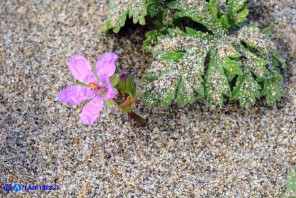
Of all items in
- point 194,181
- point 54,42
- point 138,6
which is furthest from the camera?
point 54,42

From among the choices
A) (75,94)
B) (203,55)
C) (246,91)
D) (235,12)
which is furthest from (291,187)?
(75,94)

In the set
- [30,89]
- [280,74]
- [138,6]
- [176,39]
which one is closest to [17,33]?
[30,89]

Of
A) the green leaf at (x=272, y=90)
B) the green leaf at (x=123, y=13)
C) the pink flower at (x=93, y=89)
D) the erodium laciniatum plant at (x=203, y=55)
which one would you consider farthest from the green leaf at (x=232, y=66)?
the pink flower at (x=93, y=89)

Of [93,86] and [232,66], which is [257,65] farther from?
[93,86]

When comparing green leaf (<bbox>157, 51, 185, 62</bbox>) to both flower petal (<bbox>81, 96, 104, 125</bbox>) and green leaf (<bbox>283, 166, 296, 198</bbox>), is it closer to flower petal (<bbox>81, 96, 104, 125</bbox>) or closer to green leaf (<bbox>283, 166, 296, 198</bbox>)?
flower petal (<bbox>81, 96, 104, 125</bbox>)

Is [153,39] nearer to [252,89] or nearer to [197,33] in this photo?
[197,33]

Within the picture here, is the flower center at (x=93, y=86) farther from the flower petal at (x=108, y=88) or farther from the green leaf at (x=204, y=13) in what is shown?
the green leaf at (x=204, y=13)

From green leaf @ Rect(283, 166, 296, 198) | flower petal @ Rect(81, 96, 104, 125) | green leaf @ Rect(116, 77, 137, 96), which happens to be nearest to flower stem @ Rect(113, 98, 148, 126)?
green leaf @ Rect(116, 77, 137, 96)
